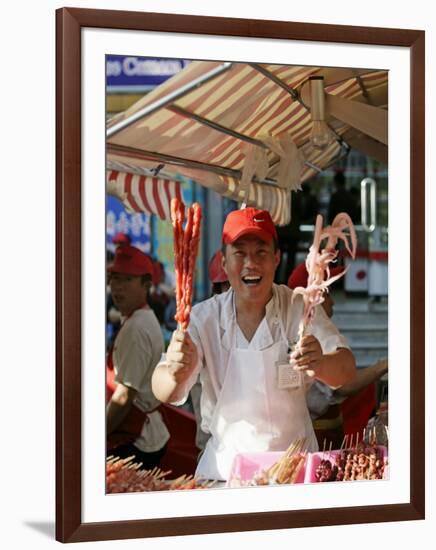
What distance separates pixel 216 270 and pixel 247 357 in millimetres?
342

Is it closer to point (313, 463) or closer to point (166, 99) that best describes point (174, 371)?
point (313, 463)

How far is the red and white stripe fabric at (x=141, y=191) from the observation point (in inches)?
190

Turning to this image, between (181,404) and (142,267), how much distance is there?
0.51 metres

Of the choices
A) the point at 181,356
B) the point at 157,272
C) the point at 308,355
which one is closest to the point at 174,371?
the point at 181,356

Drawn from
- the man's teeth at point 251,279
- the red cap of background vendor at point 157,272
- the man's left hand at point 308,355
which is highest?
the red cap of background vendor at point 157,272

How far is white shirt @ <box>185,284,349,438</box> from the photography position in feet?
16.4

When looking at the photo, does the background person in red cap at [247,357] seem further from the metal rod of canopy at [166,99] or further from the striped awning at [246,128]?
the metal rod of canopy at [166,99]

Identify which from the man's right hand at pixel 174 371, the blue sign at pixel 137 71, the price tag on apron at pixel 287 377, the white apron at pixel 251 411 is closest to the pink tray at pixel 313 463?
the white apron at pixel 251 411

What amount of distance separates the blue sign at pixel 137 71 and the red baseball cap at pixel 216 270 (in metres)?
0.63

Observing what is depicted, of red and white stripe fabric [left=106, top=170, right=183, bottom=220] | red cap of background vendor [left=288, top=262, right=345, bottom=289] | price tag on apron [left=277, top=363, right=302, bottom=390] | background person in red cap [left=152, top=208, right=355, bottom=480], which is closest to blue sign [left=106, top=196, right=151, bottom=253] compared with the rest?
red and white stripe fabric [left=106, top=170, right=183, bottom=220]

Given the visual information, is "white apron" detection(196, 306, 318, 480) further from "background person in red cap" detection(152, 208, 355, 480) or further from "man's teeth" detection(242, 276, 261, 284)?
"man's teeth" detection(242, 276, 261, 284)

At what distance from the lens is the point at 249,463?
5074 millimetres

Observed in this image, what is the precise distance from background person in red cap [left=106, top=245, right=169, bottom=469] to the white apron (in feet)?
0.72

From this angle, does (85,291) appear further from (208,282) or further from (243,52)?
(243,52)
